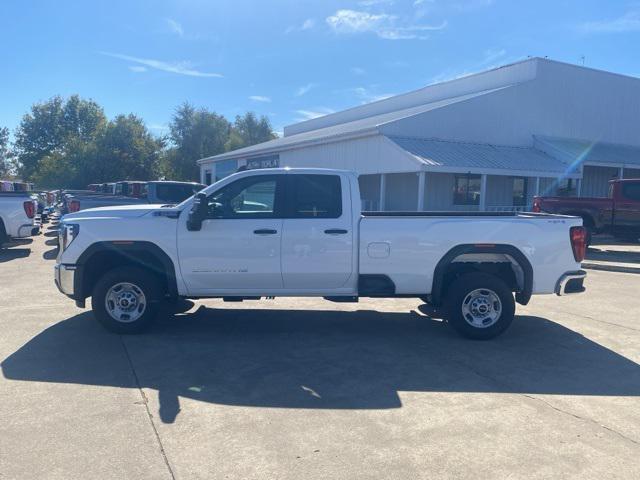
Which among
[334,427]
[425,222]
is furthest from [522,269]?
[334,427]

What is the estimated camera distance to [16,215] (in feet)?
44.7

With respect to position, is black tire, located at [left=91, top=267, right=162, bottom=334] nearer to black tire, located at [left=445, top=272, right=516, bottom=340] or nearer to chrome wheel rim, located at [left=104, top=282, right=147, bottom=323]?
chrome wheel rim, located at [left=104, top=282, right=147, bottom=323]

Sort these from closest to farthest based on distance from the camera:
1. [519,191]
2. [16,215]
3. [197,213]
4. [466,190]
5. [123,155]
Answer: [197,213] → [16,215] → [466,190] → [519,191] → [123,155]

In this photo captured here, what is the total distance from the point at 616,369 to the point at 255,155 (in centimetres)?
2795

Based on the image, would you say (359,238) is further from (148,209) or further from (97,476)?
(97,476)

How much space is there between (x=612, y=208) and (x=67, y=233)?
49.4 feet

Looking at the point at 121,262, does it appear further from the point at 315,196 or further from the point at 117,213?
the point at 315,196

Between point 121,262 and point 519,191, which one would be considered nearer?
point 121,262

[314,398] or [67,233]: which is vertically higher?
[67,233]

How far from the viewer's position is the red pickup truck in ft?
50.9

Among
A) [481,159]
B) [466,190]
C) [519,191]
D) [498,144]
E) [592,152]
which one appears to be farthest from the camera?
[592,152]

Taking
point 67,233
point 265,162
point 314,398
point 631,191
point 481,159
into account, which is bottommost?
point 314,398

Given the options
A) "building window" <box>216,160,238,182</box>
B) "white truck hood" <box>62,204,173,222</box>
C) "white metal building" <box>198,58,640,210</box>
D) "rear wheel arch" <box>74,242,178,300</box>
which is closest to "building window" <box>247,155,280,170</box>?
"white metal building" <box>198,58,640,210</box>

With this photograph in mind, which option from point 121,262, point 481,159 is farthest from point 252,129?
point 121,262
